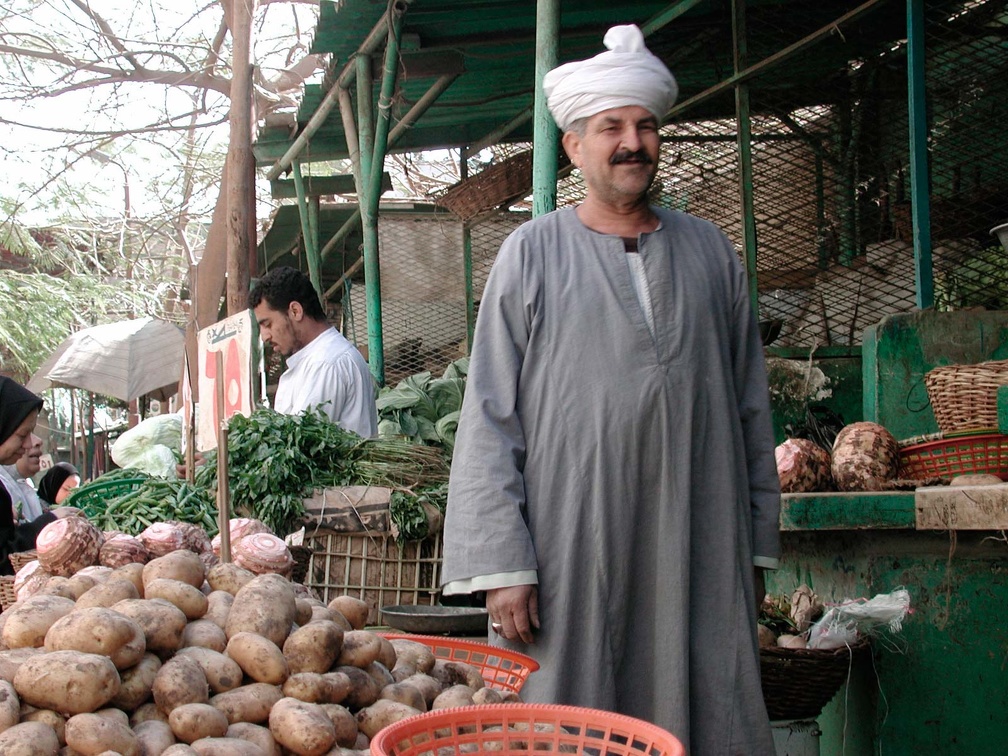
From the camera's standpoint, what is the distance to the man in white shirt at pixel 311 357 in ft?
18.0

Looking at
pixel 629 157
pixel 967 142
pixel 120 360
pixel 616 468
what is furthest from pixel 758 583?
pixel 120 360

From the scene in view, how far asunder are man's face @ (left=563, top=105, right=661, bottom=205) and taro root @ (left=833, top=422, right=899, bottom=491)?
181 centimetres

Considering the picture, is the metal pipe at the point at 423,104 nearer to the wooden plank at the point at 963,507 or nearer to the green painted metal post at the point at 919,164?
the green painted metal post at the point at 919,164

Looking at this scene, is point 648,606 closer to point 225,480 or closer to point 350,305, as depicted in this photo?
point 225,480

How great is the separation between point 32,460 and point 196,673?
5459mm

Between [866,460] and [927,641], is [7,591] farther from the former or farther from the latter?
[927,641]

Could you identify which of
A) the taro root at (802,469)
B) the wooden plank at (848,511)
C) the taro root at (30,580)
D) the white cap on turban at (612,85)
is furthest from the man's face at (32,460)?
the white cap on turban at (612,85)

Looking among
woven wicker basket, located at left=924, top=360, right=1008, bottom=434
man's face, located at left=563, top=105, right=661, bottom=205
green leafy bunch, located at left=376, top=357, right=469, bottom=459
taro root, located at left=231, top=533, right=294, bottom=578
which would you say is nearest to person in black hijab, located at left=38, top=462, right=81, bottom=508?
green leafy bunch, located at left=376, top=357, right=469, bottom=459

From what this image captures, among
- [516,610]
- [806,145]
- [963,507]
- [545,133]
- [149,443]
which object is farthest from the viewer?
[149,443]

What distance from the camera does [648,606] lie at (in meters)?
2.57

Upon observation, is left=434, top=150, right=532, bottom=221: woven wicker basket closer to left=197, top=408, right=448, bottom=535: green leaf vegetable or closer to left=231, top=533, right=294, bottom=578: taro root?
left=197, top=408, right=448, bottom=535: green leaf vegetable

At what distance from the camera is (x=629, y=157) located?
106 inches

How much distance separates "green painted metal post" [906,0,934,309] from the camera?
4.75m

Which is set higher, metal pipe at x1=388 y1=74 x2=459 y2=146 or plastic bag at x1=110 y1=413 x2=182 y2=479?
metal pipe at x1=388 y1=74 x2=459 y2=146
